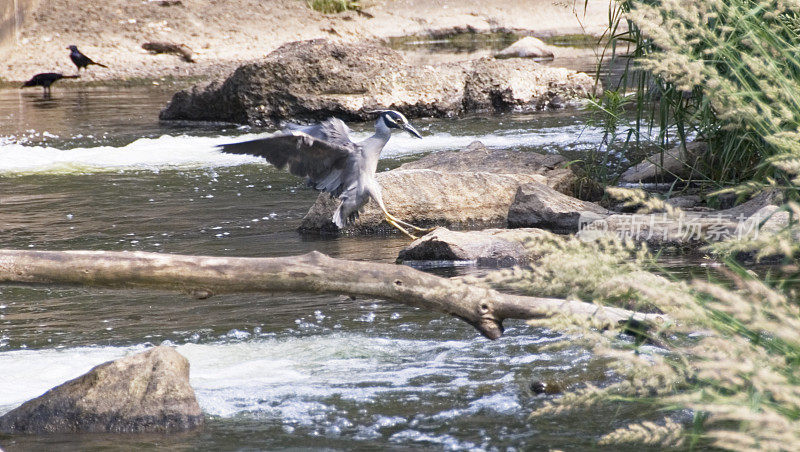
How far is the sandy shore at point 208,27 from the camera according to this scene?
15367mm

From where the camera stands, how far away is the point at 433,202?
240 inches

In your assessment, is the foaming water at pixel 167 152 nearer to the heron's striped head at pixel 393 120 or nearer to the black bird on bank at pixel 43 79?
the heron's striped head at pixel 393 120

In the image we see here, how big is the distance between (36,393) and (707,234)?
3089mm

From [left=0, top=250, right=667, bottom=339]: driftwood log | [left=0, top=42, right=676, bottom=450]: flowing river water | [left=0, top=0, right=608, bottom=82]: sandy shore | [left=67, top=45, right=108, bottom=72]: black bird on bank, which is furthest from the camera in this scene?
[left=0, top=0, right=608, bottom=82]: sandy shore

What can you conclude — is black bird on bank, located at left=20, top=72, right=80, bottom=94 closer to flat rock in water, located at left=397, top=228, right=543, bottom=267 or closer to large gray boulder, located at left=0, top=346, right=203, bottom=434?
flat rock in water, located at left=397, top=228, right=543, bottom=267

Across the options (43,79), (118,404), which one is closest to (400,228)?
(118,404)

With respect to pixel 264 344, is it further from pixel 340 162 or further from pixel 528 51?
pixel 528 51

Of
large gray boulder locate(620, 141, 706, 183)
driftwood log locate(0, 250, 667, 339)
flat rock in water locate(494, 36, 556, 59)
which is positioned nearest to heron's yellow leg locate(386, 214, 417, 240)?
large gray boulder locate(620, 141, 706, 183)

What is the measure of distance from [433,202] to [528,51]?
10978 millimetres

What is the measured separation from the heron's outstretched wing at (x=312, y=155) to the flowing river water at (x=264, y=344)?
0.35m

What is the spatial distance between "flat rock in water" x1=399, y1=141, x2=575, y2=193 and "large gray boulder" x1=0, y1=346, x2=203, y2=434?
3.78 m

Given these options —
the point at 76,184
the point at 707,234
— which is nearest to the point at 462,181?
the point at 707,234

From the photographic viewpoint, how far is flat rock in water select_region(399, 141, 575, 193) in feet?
22.0

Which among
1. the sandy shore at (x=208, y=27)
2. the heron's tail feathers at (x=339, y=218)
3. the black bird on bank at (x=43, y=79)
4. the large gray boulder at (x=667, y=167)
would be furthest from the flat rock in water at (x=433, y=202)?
the black bird on bank at (x=43, y=79)
